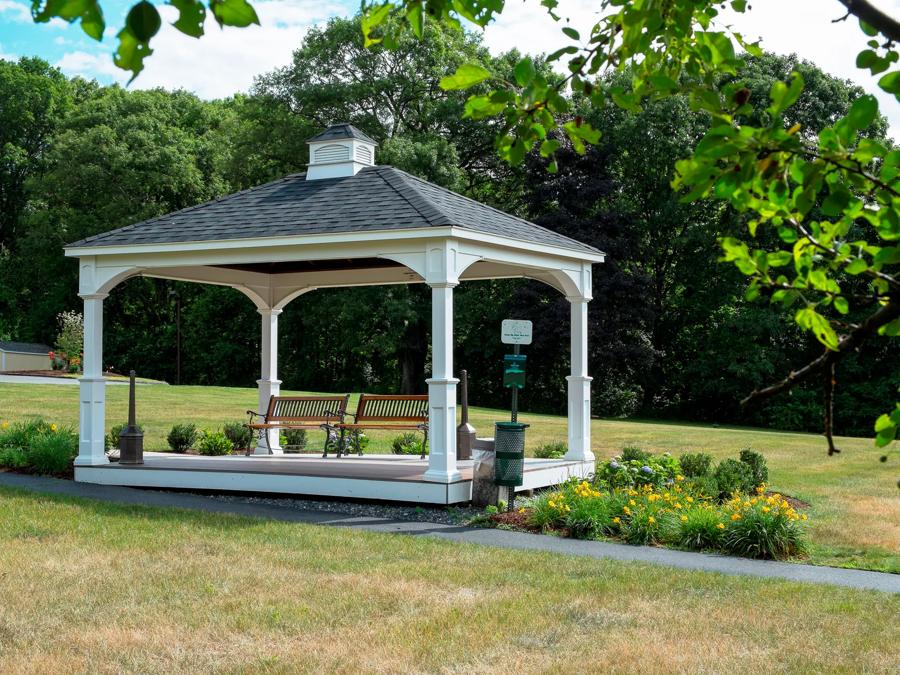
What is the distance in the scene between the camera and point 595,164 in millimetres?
35375

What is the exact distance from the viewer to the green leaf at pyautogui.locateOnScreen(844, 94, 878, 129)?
1.81 m

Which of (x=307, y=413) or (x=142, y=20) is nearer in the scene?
(x=142, y=20)

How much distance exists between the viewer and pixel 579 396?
13.9 m

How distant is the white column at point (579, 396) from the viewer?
13.8 meters

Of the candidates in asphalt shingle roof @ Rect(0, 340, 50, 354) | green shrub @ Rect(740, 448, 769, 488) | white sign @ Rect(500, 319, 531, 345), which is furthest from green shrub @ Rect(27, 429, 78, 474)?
asphalt shingle roof @ Rect(0, 340, 50, 354)

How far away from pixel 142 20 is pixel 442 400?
9.71m

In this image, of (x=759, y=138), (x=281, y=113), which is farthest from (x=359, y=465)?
(x=281, y=113)

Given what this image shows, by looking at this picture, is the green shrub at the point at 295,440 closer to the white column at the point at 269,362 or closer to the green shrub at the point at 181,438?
the white column at the point at 269,362

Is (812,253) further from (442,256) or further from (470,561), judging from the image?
(442,256)

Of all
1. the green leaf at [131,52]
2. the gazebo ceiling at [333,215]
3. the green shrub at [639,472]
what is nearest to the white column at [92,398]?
the gazebo ceiling at [333,215]

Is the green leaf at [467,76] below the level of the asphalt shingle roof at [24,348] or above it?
below

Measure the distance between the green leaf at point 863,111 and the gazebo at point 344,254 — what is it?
917 cm

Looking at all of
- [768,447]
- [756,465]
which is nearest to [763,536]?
[756,465]

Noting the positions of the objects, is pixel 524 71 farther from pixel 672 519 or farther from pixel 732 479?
pixel 732 479
